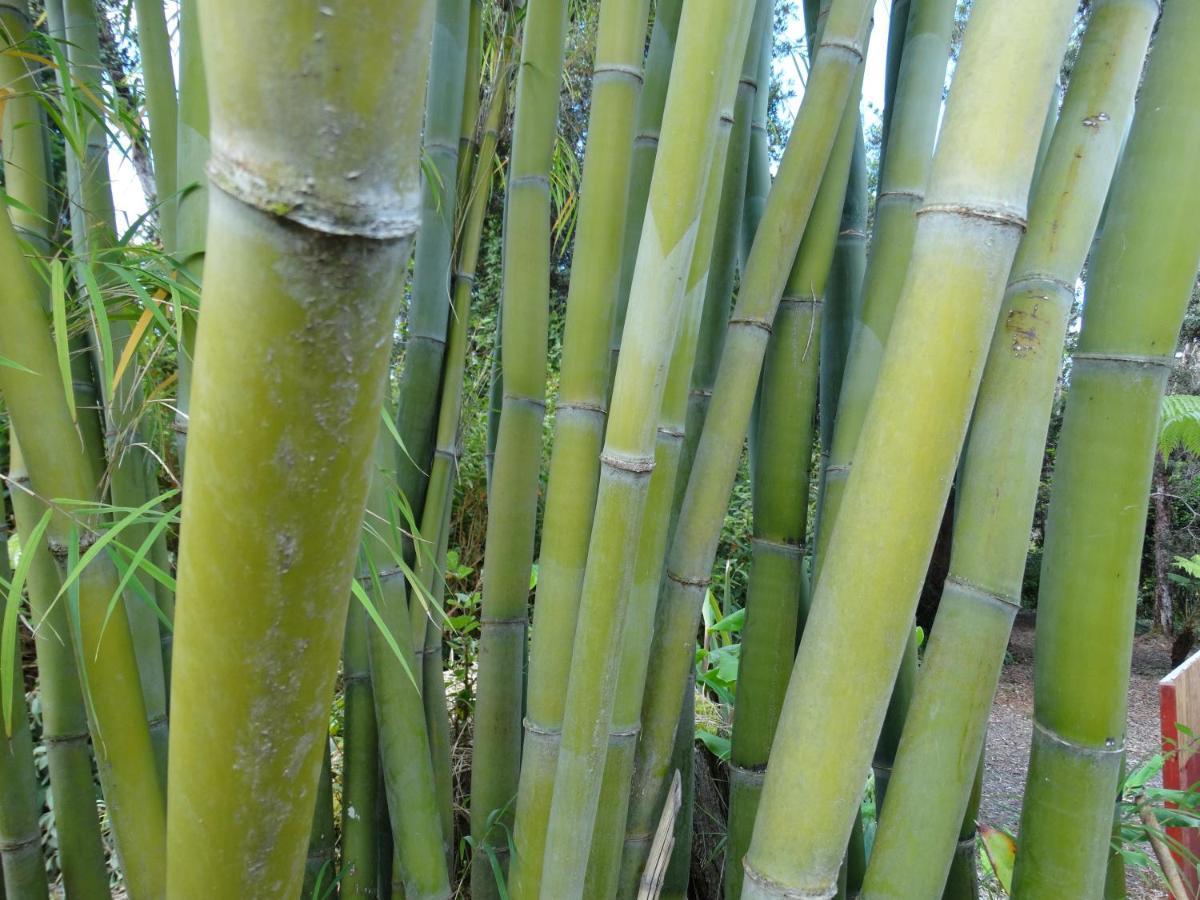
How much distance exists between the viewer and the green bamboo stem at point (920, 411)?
0.50 metres

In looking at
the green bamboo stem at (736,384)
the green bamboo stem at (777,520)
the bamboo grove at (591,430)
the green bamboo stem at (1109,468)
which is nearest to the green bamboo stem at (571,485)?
the bamboo grove at (591,430)

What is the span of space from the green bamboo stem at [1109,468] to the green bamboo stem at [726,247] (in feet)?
1.26

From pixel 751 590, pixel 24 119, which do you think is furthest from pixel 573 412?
pixel 24 119

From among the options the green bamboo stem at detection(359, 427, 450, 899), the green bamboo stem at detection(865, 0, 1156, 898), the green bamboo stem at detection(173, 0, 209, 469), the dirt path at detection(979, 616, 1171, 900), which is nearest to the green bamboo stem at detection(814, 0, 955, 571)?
the green bamboo stem at detection(865, 0, 1156, 898)

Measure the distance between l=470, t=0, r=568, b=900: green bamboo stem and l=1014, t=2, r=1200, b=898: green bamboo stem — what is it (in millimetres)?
557

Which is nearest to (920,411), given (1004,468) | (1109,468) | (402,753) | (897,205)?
(1004,468)

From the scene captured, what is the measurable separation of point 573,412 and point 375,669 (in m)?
0.37

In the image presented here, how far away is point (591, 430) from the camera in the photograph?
84 cm

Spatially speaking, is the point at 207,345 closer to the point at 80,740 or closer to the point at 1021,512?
the point at 1021,512

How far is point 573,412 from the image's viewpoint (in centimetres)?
84

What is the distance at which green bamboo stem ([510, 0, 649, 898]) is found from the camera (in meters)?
0.79

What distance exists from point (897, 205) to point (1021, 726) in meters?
4.62

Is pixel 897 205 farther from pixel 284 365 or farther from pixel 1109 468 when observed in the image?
pixel 284 365

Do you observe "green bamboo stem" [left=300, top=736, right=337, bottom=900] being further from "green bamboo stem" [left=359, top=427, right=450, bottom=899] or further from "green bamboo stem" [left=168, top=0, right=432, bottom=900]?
"green bamboo stem" [left=168, top=0, right=432, bottom=900]
